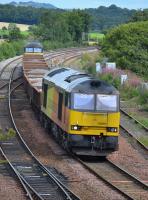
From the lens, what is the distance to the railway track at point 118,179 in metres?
15.5

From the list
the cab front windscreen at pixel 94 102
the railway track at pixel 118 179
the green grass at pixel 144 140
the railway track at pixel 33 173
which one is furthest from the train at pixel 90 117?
the green grass at pixel 144 140

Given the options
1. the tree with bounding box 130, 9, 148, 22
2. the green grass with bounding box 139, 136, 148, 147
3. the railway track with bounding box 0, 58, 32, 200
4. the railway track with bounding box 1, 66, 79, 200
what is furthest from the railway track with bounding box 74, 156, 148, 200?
the tree with bounding box 130, 9, 148, 22

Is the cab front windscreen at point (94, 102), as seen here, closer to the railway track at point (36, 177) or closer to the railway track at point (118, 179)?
the railway track at point (118, 179)

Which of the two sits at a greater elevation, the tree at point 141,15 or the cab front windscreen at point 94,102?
the tree at point 141,15

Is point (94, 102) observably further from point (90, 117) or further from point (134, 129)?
point (134, 129)

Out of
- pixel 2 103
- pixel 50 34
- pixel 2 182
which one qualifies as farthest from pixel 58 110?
pixel 50 34

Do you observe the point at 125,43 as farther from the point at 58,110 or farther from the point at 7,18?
the point at 7,18

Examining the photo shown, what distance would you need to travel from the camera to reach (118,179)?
688 inches

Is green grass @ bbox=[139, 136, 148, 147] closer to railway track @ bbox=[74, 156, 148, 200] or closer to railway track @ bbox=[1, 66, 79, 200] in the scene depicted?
railway track @ bbox=[74, 156, 148, 200]

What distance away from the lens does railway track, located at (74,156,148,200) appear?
15.5 m

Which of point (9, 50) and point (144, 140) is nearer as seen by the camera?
point (144, 140)

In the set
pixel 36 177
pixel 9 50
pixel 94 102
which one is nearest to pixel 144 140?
pixel 94 102

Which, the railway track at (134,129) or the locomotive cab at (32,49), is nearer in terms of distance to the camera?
the railway track at (134,129)

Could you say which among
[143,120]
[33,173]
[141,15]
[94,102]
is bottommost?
[143,120]
